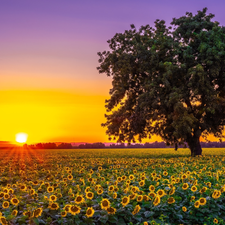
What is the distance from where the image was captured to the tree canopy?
21109 mm

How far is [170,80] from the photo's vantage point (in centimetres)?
2269

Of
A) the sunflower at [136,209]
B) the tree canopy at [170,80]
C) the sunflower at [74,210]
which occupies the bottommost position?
the sunflower at [136,209]

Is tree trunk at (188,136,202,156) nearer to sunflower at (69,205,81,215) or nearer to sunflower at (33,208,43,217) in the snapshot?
sunflower at (69,205,81,215)

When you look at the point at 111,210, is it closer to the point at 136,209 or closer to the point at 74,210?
Result: the point at 136,209

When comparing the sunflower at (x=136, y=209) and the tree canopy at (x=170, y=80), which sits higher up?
the tree canopy at (x=170, y=80)

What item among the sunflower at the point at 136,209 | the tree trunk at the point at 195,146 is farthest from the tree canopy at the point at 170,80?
the sunflower at the point at 136,209

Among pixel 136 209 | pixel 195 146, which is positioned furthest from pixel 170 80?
pixel 136 209

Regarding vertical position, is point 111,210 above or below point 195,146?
below

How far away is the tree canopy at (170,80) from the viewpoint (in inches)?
831

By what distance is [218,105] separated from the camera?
21.1 metres

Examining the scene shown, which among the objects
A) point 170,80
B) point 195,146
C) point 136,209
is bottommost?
point 136,209

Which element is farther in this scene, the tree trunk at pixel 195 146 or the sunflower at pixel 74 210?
the tree trunk at pixel 195 146

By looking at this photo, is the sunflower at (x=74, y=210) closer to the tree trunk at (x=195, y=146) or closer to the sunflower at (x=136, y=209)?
the sunflower at (x=136, y=209)

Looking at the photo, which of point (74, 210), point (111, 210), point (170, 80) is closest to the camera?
point (74, 210)
